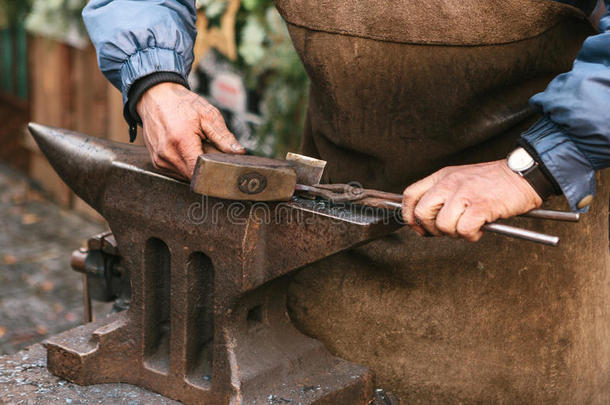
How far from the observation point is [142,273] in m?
1.54

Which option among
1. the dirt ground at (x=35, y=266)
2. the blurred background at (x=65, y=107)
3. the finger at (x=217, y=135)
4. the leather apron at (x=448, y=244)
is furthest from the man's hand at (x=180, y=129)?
the dirt ground at (x=35, y=266)

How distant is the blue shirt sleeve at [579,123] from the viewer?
3.94 ft

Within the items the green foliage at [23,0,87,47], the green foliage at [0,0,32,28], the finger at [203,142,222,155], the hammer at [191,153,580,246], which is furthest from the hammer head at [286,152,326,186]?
the green foliage at [0,0,32,28]

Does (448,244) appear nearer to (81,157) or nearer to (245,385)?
(245,385)

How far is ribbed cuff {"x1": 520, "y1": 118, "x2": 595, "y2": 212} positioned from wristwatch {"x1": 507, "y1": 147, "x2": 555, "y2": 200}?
14 millimetres

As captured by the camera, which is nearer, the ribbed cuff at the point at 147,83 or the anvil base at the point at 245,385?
the anvil base at the point at 245,385

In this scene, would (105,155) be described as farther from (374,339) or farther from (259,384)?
(374,339)

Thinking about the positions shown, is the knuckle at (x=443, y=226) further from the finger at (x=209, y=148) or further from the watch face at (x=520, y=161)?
the finger at (x=209, y=148)

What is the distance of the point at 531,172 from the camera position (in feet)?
4.13

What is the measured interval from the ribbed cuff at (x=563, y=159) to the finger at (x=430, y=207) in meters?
0.18

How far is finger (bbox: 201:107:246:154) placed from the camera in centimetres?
147

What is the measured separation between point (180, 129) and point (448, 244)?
611 millimetres

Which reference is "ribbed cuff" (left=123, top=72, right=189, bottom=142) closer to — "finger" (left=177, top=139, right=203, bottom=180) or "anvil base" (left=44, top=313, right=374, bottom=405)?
"finger" (left=177, top=139, right=203, bottom=180)

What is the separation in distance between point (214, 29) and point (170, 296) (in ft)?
7.91
